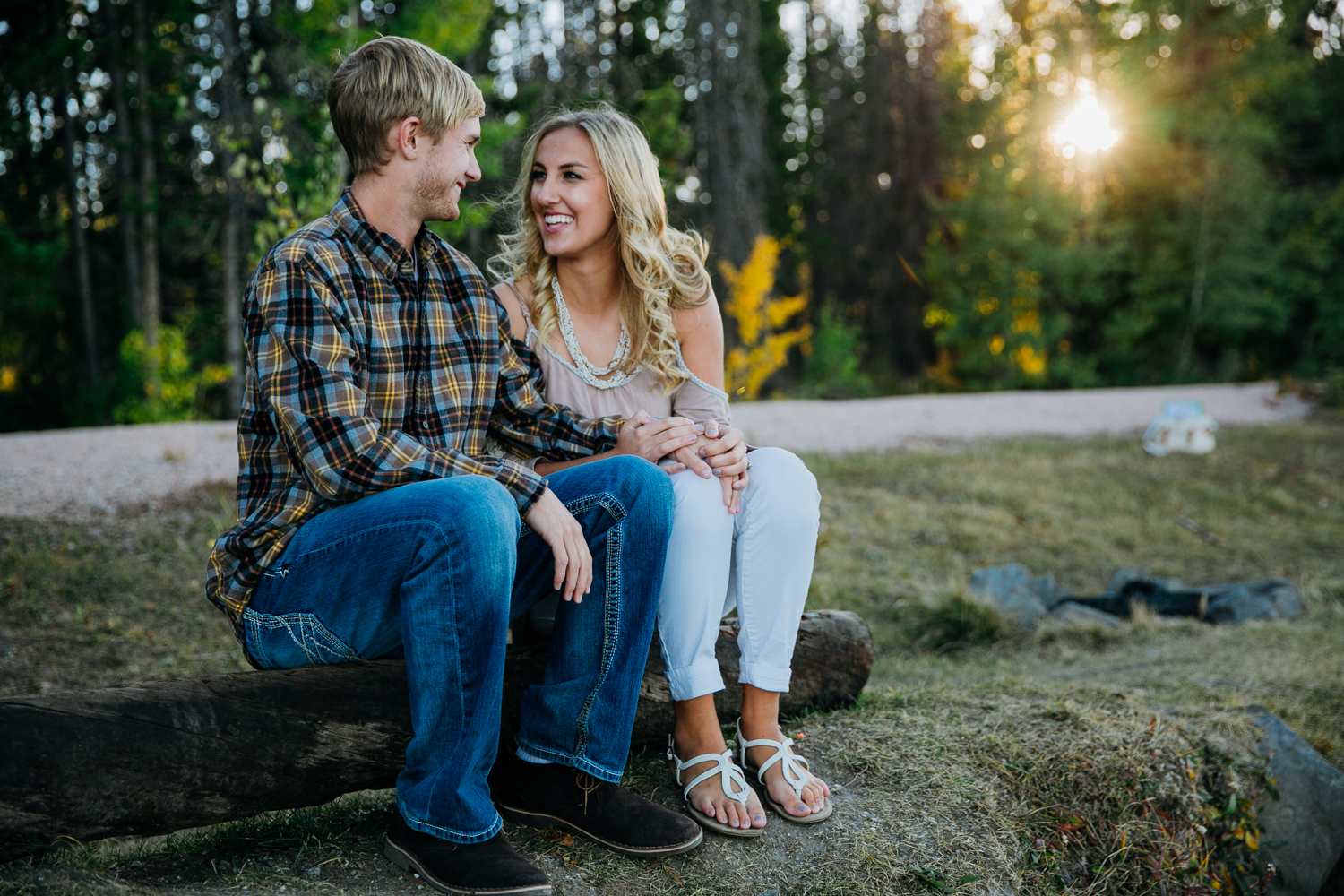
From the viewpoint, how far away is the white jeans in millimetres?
2170

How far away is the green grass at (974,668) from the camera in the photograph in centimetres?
213

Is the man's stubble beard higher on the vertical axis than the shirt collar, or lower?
higher

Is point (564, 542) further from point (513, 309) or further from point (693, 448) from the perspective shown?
point (513, 309)

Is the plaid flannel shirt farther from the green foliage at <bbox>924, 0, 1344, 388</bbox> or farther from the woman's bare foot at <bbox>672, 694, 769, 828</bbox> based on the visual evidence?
the green foliage at <bbox>924, 0, 1344, 388</bbox>

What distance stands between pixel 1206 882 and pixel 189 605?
14.5ft

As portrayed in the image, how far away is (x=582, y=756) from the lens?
2088 millimetres

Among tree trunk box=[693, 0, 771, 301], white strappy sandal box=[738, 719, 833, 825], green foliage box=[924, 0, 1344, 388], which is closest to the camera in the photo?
white strappy sandal box=[738, 719, 833, 825]

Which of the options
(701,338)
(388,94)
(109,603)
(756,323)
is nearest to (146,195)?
(756,323)

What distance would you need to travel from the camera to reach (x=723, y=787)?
2.19 metres

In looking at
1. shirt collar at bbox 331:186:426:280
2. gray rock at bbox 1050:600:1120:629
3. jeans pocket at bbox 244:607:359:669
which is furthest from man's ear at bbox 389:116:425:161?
gray rock at bbox 1050:600:1120:629

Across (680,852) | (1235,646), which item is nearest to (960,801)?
(680,852)

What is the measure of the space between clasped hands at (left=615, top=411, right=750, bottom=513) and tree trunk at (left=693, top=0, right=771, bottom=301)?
1230 centimetres

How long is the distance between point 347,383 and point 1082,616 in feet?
14.1

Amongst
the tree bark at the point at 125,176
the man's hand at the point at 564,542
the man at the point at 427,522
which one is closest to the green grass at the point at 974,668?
the man at the point at 427,522
